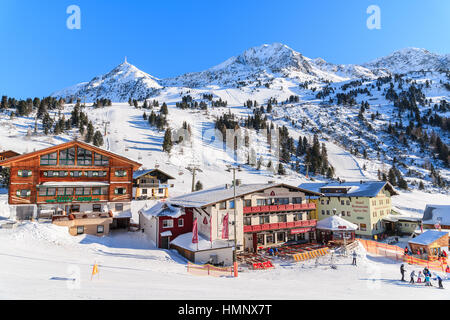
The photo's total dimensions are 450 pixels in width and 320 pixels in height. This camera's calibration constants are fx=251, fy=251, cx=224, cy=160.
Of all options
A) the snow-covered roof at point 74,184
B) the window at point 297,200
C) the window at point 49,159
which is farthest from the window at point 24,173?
the window at point 297,200

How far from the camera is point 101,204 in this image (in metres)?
37.9

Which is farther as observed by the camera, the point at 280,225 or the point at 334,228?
the point at 280,225

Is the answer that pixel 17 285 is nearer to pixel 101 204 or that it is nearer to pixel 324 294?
pixel 324 294

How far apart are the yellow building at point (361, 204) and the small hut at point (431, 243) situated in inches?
402

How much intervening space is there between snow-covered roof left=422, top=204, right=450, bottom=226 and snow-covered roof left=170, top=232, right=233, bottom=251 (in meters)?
39.8

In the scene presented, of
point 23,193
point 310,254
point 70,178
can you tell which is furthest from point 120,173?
→ point 310,254

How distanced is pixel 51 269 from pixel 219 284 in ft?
39.7

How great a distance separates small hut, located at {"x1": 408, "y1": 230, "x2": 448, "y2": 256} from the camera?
32.6m

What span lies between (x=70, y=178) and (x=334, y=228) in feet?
124

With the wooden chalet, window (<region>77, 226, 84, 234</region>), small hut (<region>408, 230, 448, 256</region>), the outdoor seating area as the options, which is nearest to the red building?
the wooden chalet

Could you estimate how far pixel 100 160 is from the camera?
38.1m

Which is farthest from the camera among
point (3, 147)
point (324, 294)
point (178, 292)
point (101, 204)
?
point (3, 147)

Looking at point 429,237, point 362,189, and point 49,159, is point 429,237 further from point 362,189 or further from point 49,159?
point 49,159

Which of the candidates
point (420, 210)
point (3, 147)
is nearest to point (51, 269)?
point (3, 147)
